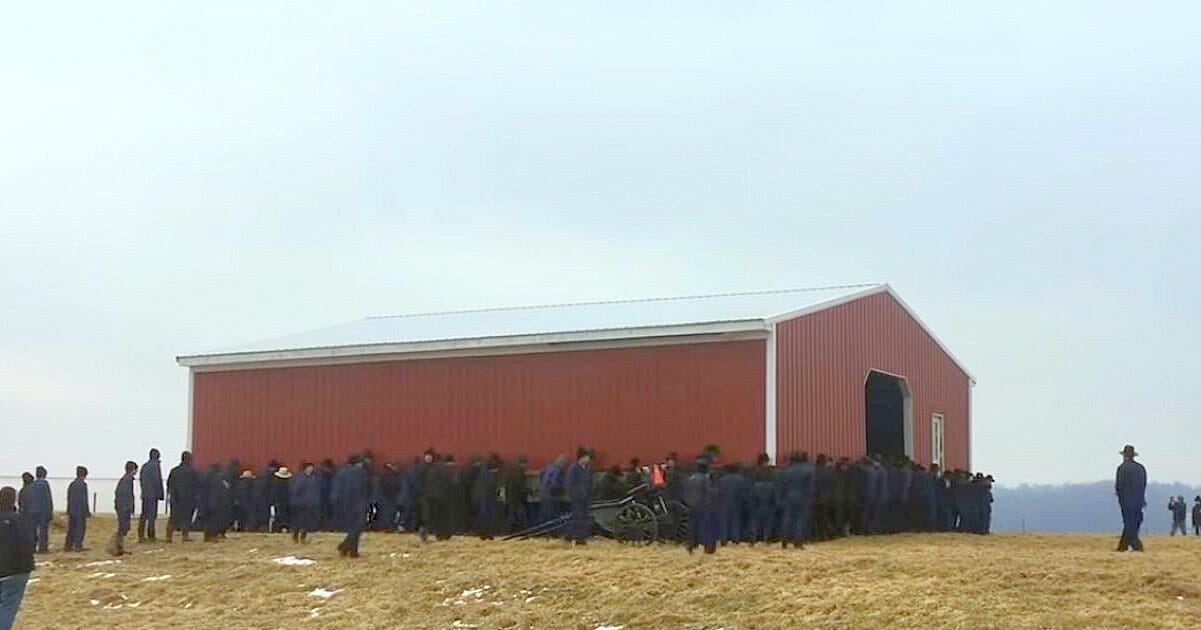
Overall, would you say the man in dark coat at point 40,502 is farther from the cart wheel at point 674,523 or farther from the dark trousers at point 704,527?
the dark trousers at point 704,527

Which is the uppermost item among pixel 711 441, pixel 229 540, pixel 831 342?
pixel 831 342

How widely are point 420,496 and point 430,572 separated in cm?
618

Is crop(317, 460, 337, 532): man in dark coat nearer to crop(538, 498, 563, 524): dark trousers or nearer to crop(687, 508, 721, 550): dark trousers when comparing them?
crop(538, 498, 563, 524): dark trousers

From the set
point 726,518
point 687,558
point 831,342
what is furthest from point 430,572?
point 831,342

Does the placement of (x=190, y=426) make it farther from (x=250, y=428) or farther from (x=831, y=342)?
(x=831, y=342)

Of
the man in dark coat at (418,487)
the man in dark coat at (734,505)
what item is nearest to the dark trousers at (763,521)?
the man in dark coat at (734,505)

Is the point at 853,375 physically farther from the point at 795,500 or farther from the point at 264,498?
the point at 264,498

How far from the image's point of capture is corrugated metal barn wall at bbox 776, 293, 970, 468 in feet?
80.2

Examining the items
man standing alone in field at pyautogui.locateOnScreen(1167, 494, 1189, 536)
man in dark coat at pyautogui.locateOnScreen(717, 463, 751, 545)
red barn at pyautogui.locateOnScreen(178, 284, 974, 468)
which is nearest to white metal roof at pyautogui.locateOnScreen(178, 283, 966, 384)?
red barn at pyautogui.locateOnScreen(178, 284, 974, 468)

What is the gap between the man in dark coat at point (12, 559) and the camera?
13.1 meters

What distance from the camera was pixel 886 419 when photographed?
1195 inches

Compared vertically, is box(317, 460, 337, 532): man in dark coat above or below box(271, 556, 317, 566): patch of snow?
above

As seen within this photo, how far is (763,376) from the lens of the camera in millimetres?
23703

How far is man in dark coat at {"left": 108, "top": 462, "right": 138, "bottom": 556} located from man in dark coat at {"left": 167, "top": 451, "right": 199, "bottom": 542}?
0.79m
